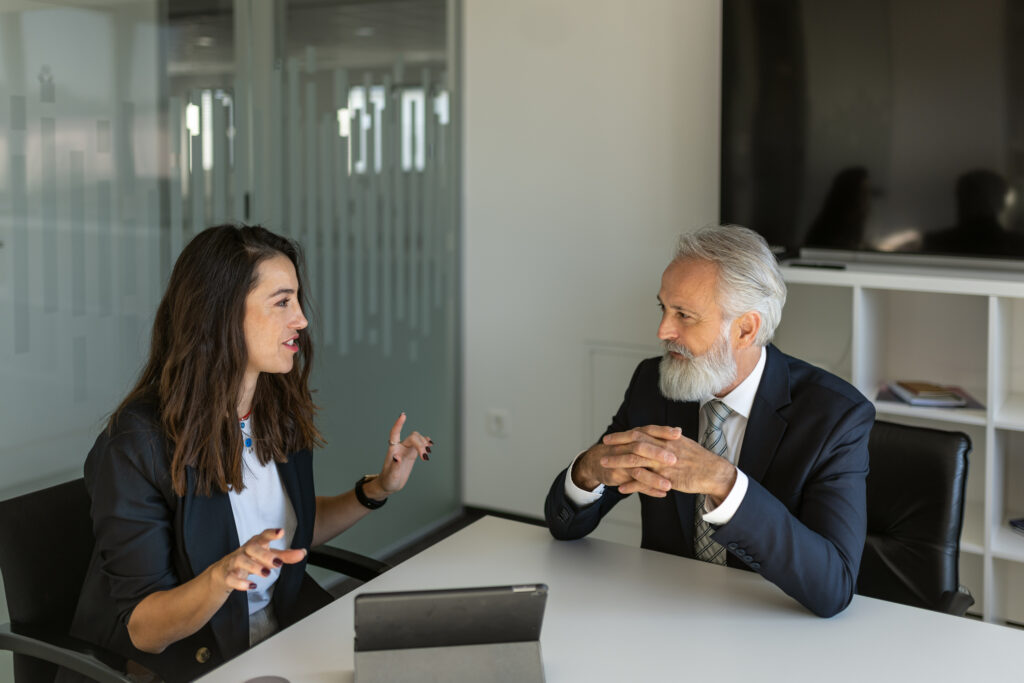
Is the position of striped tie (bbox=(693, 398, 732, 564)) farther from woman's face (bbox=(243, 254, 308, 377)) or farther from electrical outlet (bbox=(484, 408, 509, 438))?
electrical outlet (bbox=(484, 408, 509, 438))

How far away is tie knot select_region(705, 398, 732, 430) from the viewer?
7.47ft

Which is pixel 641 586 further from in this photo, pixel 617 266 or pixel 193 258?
pixel 617 266

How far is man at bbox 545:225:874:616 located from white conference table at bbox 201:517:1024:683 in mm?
84

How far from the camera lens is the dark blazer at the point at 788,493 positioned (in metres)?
1.87

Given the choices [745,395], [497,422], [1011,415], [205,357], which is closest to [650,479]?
[745,395]

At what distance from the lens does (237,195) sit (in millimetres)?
3307

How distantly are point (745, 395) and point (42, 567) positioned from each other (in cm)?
148

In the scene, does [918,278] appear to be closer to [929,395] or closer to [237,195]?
[929,395]

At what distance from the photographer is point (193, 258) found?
207 cm

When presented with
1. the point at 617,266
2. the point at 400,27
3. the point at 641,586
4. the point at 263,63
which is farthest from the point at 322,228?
the point at 641,586

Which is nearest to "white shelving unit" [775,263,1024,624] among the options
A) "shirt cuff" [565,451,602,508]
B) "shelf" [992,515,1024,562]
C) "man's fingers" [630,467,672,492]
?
"shelf" [992,515,1024,562]

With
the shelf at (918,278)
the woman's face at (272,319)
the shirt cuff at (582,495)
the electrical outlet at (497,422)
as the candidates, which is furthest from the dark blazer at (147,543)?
the electrical outlet at (497,422)

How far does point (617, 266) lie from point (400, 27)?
4.17 feet

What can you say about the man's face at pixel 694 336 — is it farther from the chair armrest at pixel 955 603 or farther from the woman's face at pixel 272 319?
the woman's face at pixel 272 319
